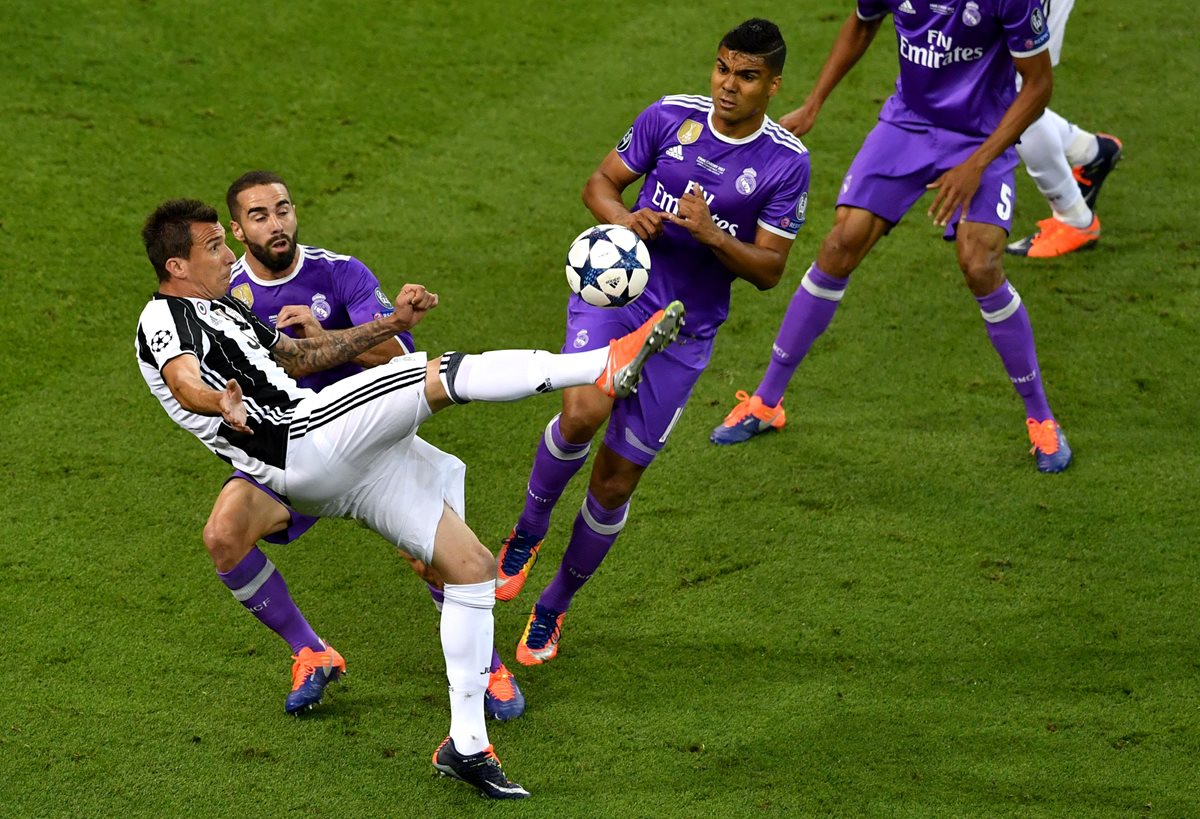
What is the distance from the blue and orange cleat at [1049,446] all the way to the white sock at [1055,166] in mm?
1618

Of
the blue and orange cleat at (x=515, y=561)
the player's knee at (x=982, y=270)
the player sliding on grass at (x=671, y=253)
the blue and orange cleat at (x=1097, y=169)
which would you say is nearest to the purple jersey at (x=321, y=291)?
the player sliding on grass at (x=671, y=253)

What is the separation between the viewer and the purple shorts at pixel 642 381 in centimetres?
483

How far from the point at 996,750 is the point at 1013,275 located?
3.68 m

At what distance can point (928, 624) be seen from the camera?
512cm

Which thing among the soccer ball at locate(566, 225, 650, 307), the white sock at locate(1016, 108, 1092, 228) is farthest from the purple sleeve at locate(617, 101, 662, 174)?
the white sock at locate(1016, 108, 1092, 228)

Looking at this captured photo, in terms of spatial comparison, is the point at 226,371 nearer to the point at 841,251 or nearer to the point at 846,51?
the point at 841,251

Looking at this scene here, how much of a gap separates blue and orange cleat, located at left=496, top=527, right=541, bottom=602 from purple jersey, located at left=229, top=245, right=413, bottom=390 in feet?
2.62

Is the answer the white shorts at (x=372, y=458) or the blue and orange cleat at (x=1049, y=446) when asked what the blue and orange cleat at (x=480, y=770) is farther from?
the blue and orange cleat at (x=1049, y=446)

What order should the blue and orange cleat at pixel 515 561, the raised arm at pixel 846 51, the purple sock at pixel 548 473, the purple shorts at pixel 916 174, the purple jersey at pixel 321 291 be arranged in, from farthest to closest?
the raised arm at pixel 846 51
the purple shorts at pixel 916 174
the blue and orange cleat at pixel 515 561
the purple sock at pixel 548 473
the purple jersey at pixel 321 291

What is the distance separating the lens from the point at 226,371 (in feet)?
14.0

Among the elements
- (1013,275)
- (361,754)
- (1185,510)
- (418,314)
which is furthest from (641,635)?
(1013,275)

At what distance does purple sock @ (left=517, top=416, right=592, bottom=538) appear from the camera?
4.90 meters

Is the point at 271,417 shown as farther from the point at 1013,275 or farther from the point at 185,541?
the point at 1013,275

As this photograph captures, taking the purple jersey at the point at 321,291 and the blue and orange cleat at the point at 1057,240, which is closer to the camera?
the purple jersey at the point at 321,291
